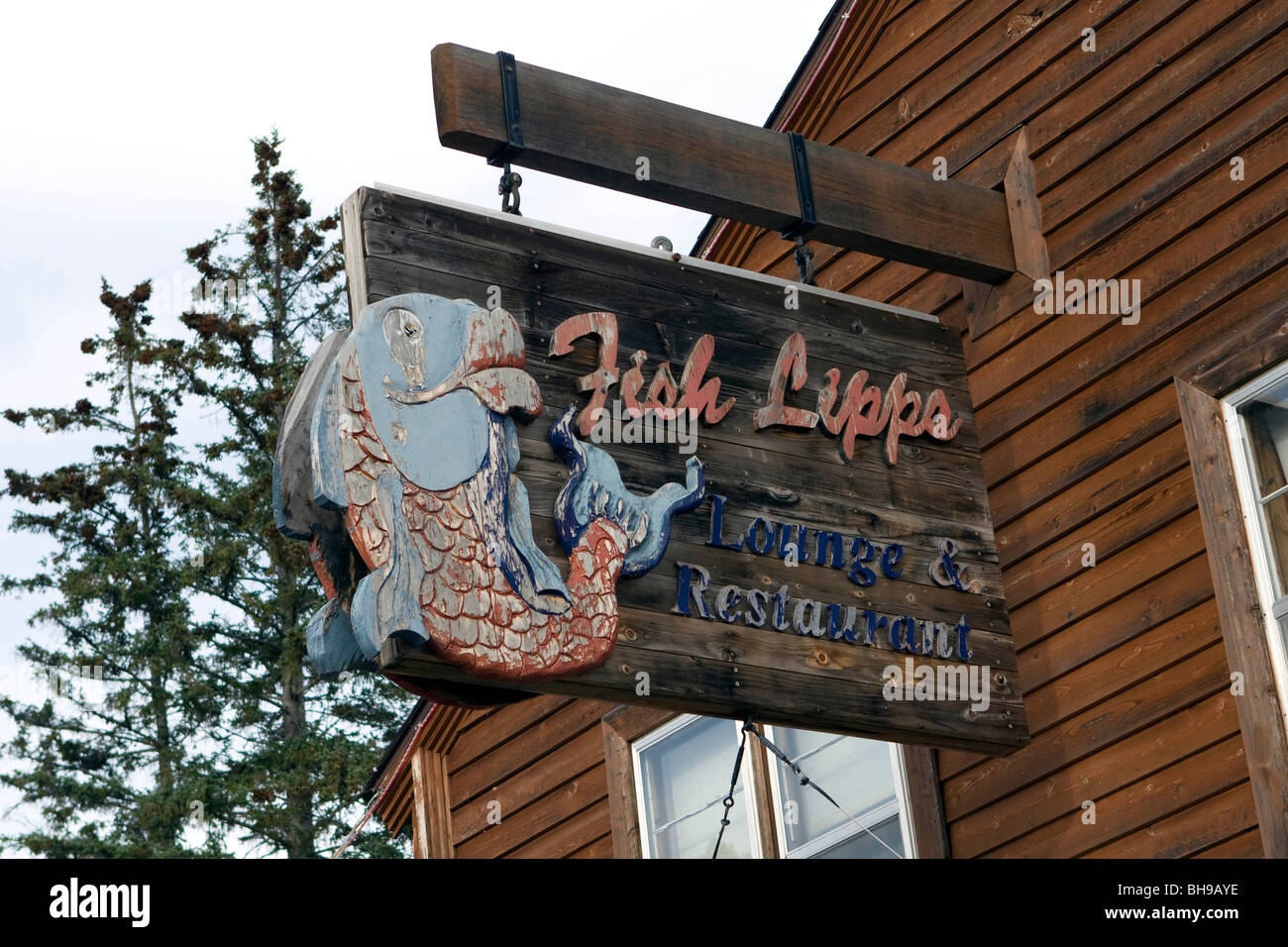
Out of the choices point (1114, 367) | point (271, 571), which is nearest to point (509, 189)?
point (1114, 367)


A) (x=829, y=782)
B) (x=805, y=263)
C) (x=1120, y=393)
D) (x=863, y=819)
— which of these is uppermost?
(x=805, y=263)

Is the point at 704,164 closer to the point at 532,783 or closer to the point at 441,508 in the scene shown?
the point at 441,508

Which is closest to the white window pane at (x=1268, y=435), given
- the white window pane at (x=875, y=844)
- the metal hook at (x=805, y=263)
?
the metal hook at (x=805, y=263)

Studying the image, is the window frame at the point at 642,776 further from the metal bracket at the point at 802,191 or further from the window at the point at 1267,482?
the window at the point at 1267,482

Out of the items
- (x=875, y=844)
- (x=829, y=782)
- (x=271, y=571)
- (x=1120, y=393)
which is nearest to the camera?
(x=1120, y=393)

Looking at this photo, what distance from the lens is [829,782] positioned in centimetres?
793

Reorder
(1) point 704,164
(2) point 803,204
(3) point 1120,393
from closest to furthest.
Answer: (1) point 704,164
(2) point 803,204
(3) point 1120,393

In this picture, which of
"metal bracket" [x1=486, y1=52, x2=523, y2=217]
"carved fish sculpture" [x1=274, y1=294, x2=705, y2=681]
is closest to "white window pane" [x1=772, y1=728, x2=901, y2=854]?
"carved fish sculpture" [x1=274, y1=294, x2=705, y2=681]

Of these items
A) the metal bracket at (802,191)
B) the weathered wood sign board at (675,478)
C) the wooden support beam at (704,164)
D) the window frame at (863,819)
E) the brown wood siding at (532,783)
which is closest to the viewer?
the weathered wood sign board at (675,478)

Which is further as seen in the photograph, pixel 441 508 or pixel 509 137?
pixel 509 137

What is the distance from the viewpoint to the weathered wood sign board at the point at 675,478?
5.29 metres

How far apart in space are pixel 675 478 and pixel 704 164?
1210 millimetres

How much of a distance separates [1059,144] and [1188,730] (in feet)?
8.36

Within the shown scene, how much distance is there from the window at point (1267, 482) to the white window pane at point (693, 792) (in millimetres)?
2820
